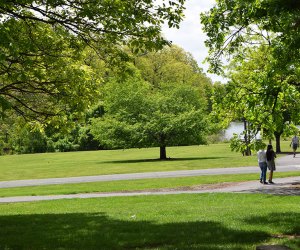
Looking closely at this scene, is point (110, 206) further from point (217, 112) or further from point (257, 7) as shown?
point (257, 7)

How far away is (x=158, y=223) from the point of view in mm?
11359

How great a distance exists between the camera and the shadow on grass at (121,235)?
8.90m

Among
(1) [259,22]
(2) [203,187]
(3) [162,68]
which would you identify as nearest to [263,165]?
(2) [203,187]

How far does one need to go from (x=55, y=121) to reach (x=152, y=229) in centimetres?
578

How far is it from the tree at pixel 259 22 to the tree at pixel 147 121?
2230 cm

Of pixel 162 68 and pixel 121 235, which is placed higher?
pixel 162 68

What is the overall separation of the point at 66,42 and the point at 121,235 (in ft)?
21.3

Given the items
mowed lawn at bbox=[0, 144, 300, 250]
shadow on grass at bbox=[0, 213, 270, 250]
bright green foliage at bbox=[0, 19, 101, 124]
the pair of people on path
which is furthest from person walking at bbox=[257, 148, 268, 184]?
shadow on grass at bbox=[0, 213, 270, 250]

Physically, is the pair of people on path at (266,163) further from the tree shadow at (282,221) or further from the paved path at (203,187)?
the tree shadow at (282,221)

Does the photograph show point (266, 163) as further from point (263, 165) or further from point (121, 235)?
point (121, 235)

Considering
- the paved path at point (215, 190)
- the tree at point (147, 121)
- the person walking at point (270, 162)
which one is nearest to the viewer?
the paved path at point (215, 190)

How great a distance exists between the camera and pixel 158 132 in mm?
40000

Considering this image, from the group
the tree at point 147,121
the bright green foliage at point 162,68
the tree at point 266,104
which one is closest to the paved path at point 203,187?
the tree at point 266,104

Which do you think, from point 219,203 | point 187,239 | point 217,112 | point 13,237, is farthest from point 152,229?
point 217,112
